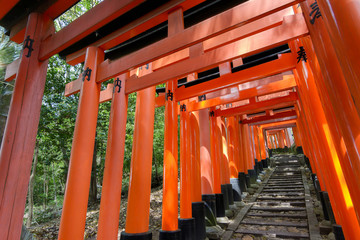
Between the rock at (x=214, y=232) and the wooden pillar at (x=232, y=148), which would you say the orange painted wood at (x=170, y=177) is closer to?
the rock at (x=214, y=232)

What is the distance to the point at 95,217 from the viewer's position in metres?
8.47

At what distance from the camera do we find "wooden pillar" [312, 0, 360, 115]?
1.13 meters

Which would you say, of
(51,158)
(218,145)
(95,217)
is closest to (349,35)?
(218,145)

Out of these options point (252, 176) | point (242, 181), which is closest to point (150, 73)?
point (242, 181)

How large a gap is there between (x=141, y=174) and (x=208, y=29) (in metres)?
2.47

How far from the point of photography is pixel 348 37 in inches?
45.9

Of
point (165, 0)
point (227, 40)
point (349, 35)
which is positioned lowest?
point (349, 35)

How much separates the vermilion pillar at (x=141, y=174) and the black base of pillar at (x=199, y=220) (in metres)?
2.39

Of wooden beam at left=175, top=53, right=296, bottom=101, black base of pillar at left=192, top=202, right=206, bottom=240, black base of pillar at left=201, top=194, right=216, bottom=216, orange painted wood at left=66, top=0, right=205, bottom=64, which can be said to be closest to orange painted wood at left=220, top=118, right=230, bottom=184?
black base of pillar at left=201, top=194, right=216, bottom=216

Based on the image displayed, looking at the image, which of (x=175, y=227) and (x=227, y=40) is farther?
(x=175, y=227)

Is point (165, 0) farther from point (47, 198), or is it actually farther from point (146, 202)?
point (47, 198)

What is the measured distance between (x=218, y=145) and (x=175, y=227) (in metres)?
3.68

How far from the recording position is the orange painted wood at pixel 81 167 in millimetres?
2271

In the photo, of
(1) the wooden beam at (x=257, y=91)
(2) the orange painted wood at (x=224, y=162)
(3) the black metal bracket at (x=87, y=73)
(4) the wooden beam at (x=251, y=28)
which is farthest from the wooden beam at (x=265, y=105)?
(3) the black metal bracket at (x=87, y=73)
